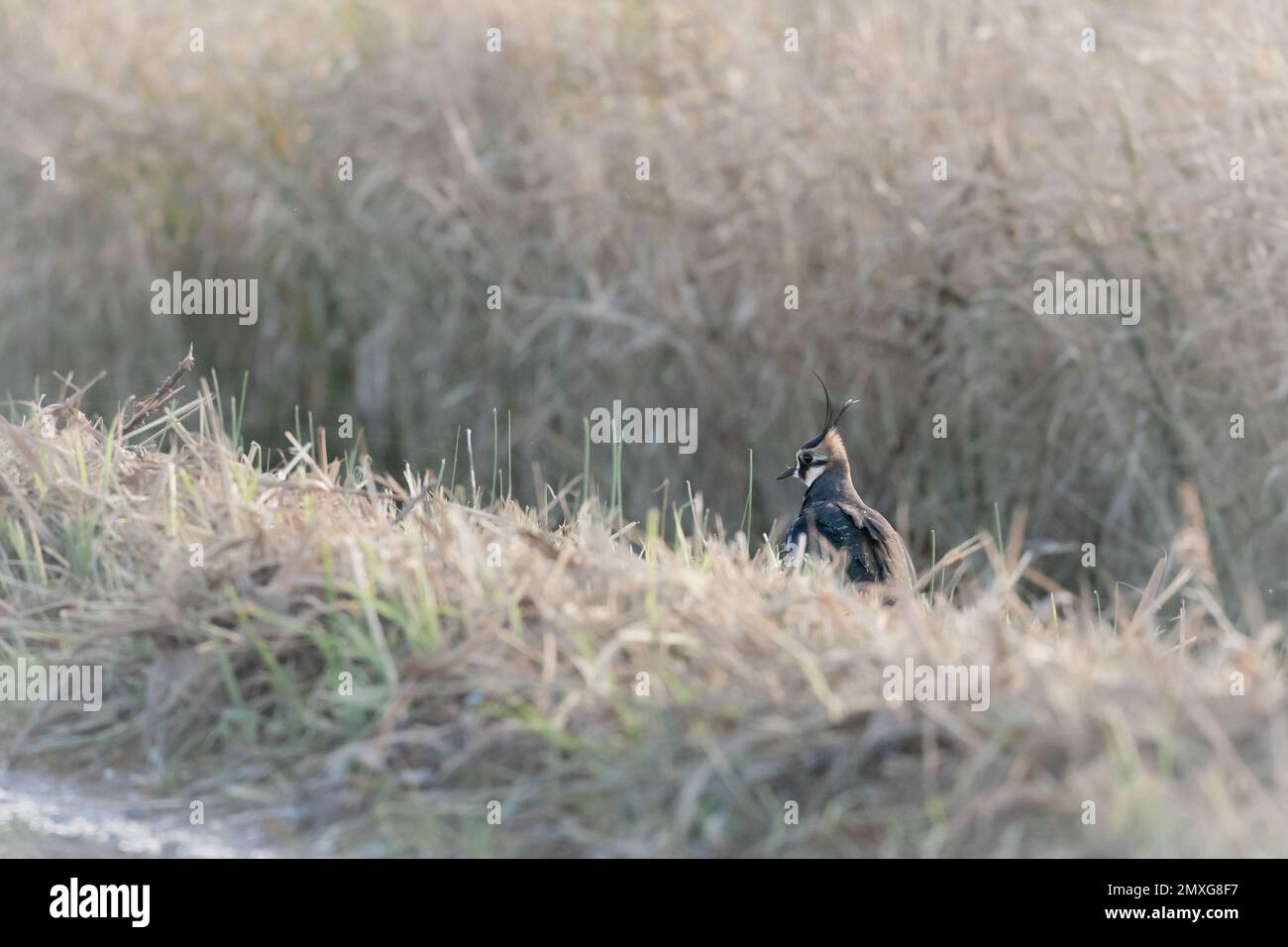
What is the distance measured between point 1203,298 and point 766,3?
237 cm

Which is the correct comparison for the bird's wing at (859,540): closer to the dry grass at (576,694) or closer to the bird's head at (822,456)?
the bird's head at (822,456)

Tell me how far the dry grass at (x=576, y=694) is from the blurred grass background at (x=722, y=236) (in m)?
2.57

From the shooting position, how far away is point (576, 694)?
2.79m

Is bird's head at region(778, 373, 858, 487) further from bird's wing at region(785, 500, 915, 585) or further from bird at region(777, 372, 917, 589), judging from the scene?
bird's wing at region(785, 500, 915, 585)

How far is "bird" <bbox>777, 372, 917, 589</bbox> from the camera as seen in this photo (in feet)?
15.1

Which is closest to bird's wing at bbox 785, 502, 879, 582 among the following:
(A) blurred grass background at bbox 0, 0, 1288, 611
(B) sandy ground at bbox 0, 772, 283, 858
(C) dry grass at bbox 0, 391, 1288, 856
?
(C) dry grass at bbox 0, 391, 1288, 856

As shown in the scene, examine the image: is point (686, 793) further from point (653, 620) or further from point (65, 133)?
point (65, 133)

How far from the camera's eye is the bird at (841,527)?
15.1 ft

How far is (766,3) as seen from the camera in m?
7.26

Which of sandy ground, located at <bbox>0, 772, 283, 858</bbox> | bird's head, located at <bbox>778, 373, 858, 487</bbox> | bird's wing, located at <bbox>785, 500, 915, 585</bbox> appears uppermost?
bird's head, located at <bbox>778, 373, 858, 487</bbox>

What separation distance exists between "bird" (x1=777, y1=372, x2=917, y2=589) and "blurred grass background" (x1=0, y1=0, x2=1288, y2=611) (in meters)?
1.15

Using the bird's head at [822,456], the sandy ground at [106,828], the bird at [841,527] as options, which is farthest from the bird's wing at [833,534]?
the sandy ground at [106,828]

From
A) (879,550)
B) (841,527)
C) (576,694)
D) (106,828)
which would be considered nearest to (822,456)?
(841,527)

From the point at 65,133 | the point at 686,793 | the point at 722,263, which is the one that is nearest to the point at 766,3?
the point at 722,263
